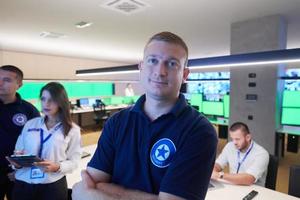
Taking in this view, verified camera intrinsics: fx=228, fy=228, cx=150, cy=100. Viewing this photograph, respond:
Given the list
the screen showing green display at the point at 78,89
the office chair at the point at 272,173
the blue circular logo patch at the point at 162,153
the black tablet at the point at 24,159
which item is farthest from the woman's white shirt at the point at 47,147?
the screen showing green display at the point at 78,89

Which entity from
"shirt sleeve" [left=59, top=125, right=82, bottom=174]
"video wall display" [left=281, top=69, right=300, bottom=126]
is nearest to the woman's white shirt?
"shirt sleeve" [left=59, top=125, right=82, bottom=174]

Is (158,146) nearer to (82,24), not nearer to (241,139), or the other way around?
(241,139)

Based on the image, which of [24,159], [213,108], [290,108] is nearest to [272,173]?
[24,159]

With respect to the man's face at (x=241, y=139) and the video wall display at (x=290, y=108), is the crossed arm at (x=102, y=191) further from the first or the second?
the video wall display at (x=290, y=108)

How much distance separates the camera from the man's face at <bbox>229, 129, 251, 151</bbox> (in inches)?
89.7

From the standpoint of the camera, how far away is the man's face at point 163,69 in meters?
1.02

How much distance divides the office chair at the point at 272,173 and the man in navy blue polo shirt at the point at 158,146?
1486 millimetres

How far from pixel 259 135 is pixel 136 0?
279 centimetres

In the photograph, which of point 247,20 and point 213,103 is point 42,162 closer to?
point 247,20

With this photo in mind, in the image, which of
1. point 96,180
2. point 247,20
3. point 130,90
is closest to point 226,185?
point 96,180

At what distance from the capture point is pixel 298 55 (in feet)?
5.17

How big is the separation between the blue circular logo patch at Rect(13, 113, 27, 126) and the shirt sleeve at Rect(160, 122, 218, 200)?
5.32ft

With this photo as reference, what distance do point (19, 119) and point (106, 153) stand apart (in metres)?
1.31

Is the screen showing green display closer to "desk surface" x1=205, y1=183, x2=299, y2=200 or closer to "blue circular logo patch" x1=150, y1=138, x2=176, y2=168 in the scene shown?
"desk surface" x1=205, y1=183, x2=299, y2=200
